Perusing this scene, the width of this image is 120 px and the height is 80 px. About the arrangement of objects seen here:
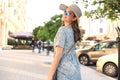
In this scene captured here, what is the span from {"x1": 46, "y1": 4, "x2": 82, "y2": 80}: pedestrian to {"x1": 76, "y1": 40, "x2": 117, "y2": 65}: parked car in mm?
18741

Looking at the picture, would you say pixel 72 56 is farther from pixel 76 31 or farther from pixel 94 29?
pixel 94 29

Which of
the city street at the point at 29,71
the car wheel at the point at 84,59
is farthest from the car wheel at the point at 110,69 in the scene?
the car wheel at the point at 84,59

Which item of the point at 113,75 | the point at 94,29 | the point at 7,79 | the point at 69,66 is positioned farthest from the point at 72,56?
the point at 94,29

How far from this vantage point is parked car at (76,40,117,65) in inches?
924

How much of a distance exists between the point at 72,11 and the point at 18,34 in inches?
2168

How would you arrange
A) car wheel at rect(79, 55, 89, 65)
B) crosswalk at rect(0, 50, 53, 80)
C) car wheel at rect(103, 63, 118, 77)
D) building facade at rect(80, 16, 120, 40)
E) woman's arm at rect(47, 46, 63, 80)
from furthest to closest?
building facade at rect(80, 16, 120, 40), car wheel at rect(79, 55, 89, 65), car wheel at rect(103, 63, 118, 77), crosswalk at rect(0, 50, 53, 80), woman's arm at rect(47, 46, 63, 80)

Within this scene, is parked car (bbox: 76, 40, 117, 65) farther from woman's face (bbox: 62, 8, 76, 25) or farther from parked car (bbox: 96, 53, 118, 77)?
woman's face (bbox: 62, 8, 76, 25)

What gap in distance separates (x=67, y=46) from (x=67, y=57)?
0.13m

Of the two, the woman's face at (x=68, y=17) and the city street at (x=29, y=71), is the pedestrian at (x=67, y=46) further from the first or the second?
the city street at (x=29, y=71)

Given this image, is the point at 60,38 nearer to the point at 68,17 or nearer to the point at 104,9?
the point at 68,17

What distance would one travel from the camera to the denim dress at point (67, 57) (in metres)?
4.64

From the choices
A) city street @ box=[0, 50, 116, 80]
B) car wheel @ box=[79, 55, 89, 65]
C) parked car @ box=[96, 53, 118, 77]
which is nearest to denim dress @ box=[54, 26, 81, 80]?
city street @ box=[0, 50, 116, 80]

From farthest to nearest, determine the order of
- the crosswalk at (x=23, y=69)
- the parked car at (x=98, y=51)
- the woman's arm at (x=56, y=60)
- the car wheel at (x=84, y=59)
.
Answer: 1. the car wheel at (x=84, y=59)
2. the parked car at (x=98, y=51)
3. the crosswalk at (x=23, y=69)
4. the woman's arm at (x=56, y=60)

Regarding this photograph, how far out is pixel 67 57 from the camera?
185 inches
